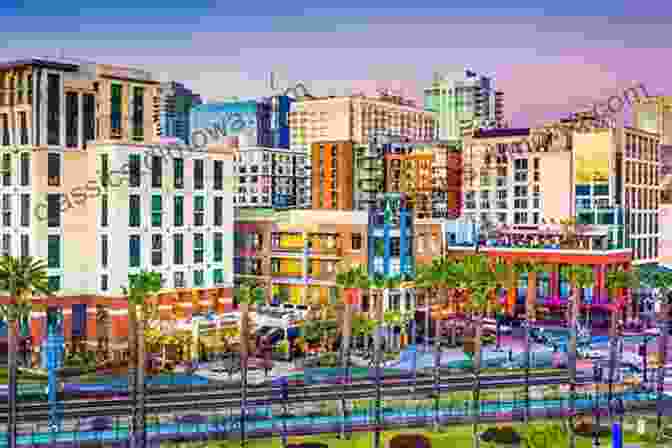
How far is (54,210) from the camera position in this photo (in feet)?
387

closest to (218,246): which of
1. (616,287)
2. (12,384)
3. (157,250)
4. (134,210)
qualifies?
(157,250)

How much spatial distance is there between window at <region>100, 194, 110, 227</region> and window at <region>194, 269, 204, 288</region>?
15.7 metres

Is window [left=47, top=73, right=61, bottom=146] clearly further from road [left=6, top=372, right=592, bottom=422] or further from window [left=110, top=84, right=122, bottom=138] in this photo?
road [left=6, top=372, right=592, bottom=422]

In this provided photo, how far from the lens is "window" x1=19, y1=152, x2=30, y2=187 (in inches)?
4638

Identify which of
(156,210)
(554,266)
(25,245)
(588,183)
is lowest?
(554,266)

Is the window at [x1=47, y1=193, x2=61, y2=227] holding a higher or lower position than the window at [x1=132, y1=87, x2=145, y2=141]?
lower

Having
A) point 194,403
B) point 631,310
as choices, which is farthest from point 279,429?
point 631,310

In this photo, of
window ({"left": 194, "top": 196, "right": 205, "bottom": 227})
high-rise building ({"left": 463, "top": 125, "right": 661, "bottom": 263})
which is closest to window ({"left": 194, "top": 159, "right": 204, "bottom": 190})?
window ({"left": 194, "top": 196, "right": 205, "bottom": 227})

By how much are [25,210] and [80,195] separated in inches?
281

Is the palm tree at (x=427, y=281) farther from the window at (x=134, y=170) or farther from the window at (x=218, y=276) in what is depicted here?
the window at (x=134, y=170)

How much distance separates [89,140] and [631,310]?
95359mm

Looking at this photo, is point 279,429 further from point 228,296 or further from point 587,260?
point 587,260

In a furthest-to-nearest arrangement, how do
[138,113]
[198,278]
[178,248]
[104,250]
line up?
[138,113] < [198,278] < [178,248] < [104,250]

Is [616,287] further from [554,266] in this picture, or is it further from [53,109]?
[53,109]
